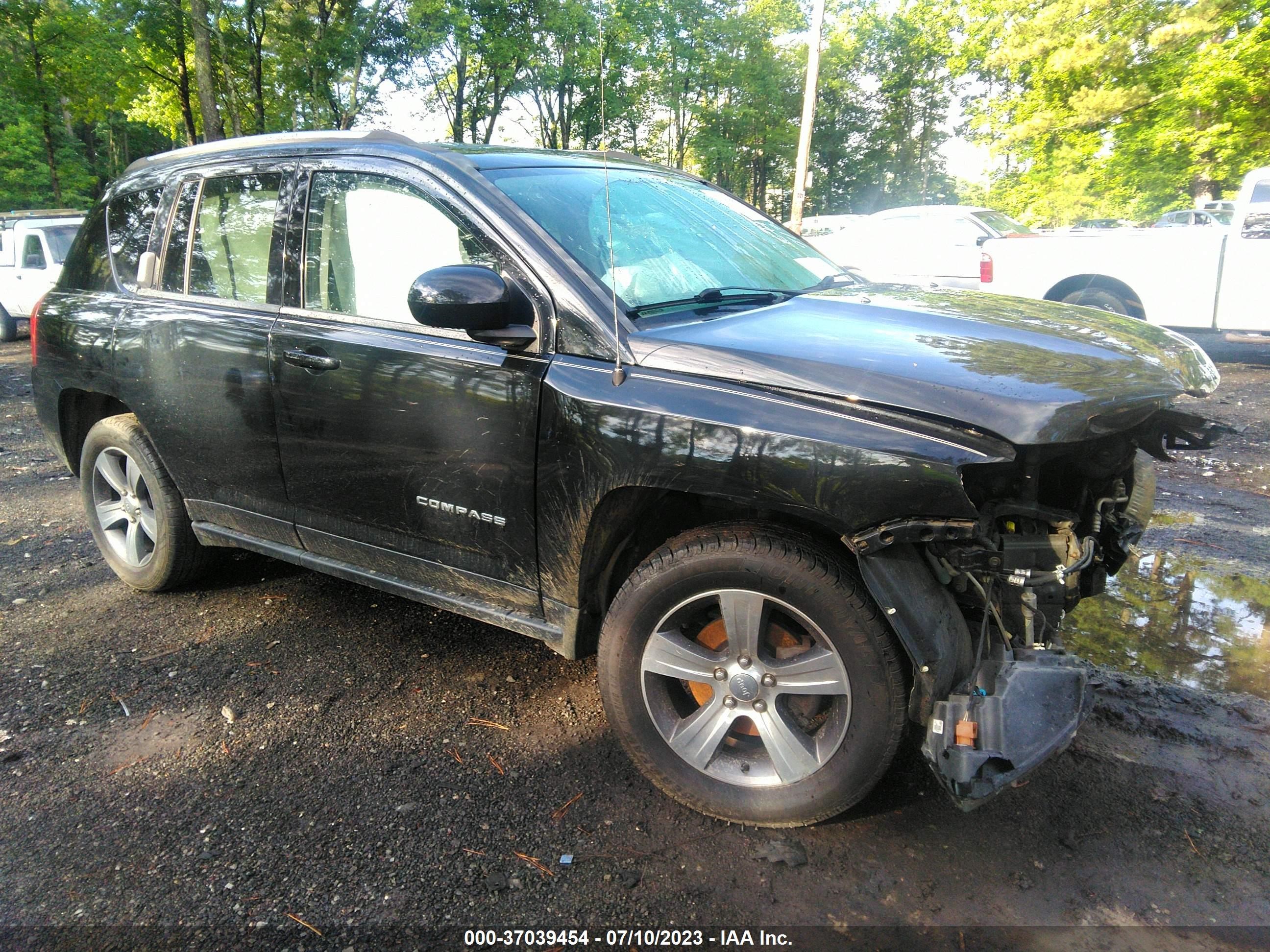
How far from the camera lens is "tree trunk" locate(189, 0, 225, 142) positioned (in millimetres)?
17031

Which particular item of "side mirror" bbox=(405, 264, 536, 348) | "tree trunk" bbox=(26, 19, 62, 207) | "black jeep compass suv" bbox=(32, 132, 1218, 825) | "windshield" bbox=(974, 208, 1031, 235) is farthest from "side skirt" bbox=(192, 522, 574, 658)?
"tree trunk" bbox=(26, 19, 62, 207)

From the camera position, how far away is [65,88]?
20.1 m

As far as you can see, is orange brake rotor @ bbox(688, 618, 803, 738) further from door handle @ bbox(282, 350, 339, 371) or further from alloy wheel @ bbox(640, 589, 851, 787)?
door handle @ bbox(282, 350, 339, 371)

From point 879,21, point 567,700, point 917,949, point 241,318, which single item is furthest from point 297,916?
point 879,21

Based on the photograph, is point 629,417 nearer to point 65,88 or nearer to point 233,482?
point 233,482

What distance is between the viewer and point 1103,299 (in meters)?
10.2

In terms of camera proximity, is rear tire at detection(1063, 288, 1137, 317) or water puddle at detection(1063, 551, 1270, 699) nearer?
water puddle at detection(1063, 551, 1270, 699)

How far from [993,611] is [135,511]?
3814mm

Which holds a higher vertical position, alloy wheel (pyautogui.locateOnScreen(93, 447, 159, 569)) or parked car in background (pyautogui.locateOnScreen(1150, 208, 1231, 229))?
parked car in background (pyautogui.locateOnScreen(1150, 208, 1231, 229))

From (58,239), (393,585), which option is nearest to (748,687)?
(393,585)

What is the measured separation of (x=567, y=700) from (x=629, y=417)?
1.31m

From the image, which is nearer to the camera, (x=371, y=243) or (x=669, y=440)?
(x=669, y=440)

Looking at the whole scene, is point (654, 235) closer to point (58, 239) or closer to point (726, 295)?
point (726, 295)

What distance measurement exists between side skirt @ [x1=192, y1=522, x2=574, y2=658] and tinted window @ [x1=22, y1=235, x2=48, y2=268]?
42.1ft
